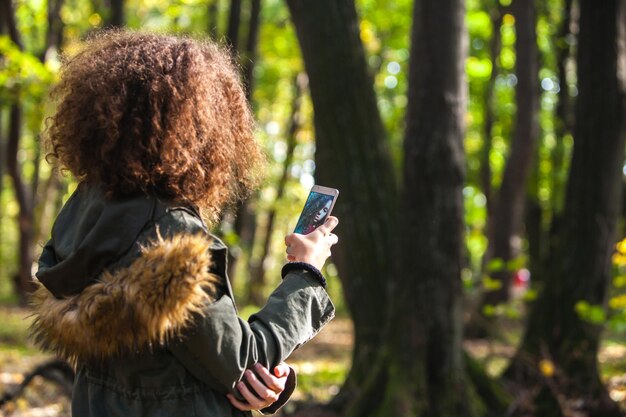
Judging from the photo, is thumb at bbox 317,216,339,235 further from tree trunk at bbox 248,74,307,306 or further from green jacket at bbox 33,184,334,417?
tree trunk at bbox 248,74,307,306

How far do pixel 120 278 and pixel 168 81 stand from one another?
518 mm

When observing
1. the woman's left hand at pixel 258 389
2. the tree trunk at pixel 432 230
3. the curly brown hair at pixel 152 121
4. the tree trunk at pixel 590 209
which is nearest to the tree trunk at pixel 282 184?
the tree trunk at pixel 590 209

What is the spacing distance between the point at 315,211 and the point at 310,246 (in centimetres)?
14

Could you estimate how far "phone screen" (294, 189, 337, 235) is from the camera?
8.28 feet

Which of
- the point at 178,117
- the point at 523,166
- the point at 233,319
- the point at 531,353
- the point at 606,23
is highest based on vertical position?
the point at 606,23

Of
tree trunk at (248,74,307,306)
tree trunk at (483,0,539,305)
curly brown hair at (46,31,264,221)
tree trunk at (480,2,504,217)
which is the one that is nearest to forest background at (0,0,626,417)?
curly brown hair at (46,31,264,221)

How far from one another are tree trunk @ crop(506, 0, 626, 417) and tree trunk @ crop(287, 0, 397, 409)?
1.63m

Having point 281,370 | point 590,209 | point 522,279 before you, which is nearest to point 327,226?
point 281,370

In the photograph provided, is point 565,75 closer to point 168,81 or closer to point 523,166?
point 523,166

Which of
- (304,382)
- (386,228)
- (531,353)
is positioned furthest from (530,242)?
(386,228)

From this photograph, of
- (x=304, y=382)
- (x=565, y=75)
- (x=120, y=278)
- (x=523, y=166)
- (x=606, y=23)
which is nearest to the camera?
(x=120, y=278)

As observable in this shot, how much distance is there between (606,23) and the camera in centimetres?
740

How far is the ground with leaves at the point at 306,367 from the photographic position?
7.49 metres

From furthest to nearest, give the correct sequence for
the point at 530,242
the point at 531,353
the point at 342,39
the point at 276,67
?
the point at 276,67 < the point at 530,242 < the point at 531,353 < the point at 342,39
